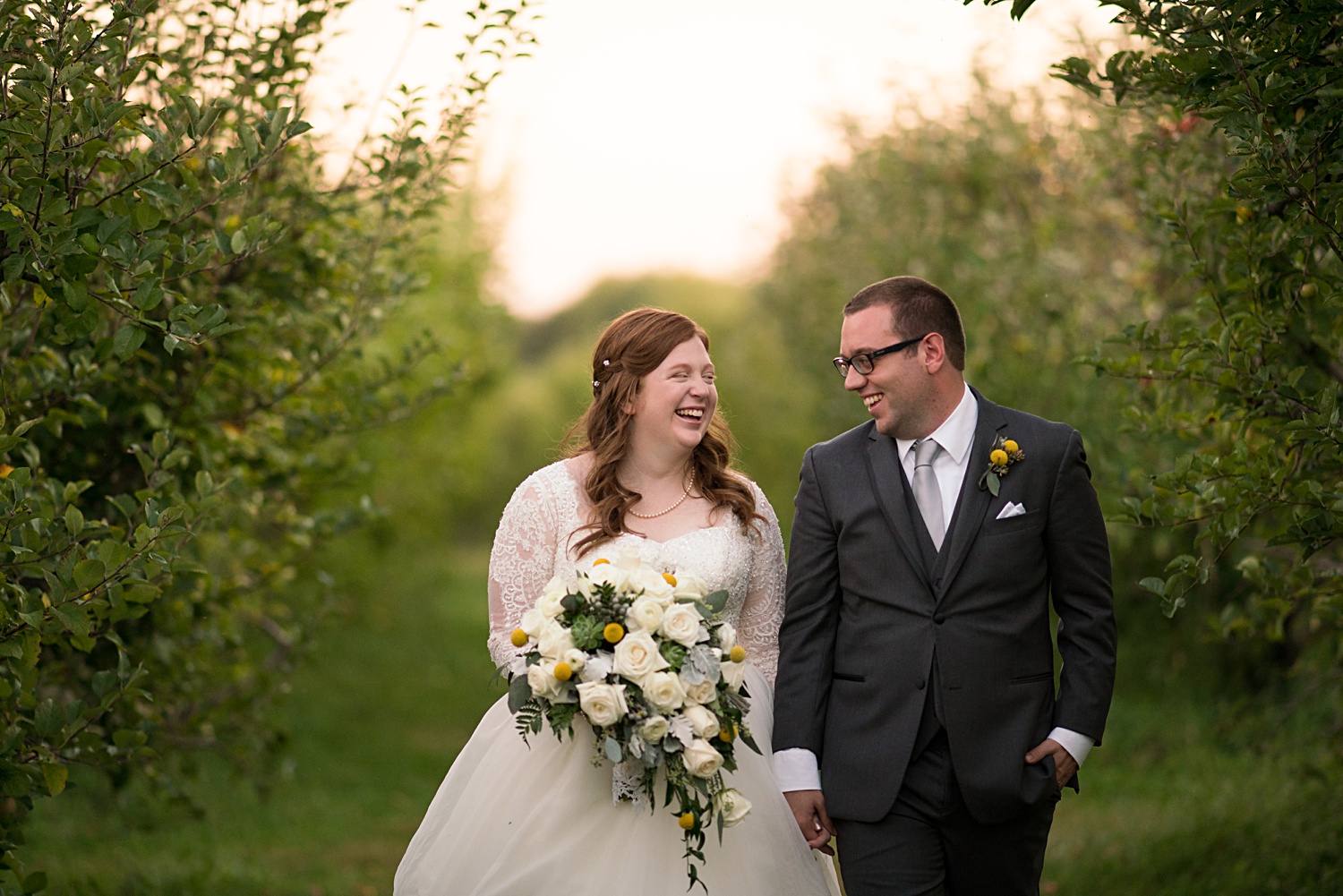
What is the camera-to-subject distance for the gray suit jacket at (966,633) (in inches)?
145

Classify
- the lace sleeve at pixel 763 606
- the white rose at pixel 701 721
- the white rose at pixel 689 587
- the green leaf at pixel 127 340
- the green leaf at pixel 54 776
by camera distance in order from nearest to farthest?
the green leaf at pixel 127 340 < the white rose at pixel 701 721 < the white rose at pixel 689 587 < the green leaf at pixel 54 776 < the lace sleeve at pixel 763 606

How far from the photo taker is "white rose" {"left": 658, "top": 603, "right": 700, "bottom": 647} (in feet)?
11.9

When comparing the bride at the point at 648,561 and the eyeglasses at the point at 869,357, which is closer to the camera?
the eyeglasses at the point at 869,357

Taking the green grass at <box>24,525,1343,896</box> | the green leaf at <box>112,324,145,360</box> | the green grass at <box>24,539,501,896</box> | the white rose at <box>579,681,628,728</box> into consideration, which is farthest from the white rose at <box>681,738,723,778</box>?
the green grass at <box>24,539,501,896</box>

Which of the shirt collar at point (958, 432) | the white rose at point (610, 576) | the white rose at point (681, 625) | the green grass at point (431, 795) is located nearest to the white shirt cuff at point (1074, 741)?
the shirt collar at point (958, 432)

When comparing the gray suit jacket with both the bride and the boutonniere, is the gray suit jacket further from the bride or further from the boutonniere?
the bride

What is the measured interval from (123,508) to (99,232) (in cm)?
94

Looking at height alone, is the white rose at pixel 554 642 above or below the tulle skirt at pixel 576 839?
above

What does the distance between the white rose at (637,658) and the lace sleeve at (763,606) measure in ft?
3.18

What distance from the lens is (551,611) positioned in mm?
3721

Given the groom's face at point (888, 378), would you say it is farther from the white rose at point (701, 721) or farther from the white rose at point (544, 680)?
the white rose at point (544, 680)

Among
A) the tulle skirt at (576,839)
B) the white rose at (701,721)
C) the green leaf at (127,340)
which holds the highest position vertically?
the green leaf at (127,340)

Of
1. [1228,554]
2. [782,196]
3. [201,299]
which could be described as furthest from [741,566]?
[782,196]

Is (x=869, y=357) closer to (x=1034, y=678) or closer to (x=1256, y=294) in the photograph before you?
(x=1034, y=678)
